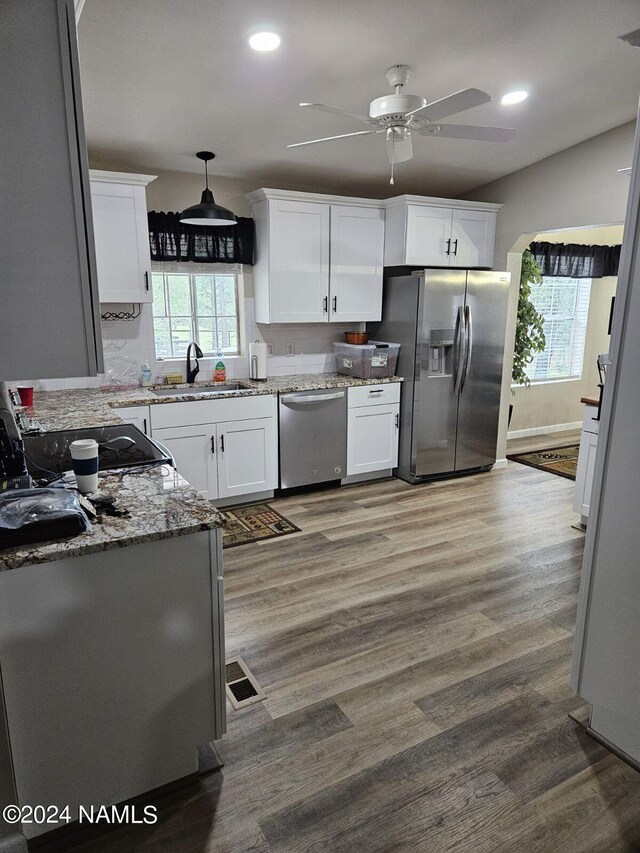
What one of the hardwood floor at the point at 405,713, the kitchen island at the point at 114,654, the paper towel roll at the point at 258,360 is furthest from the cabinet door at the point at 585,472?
the kitchen island at the point at 114,654

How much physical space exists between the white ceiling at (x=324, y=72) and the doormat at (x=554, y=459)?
275 centimetres

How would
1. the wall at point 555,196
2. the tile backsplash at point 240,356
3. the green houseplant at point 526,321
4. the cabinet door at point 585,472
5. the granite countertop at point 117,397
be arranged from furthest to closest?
the green houseplant at point 526,321 < the tile backsplash at point 240,356 < the wall at point 555,196 < the cabinet door at point 585,472 < the granite countertop at point 117,397

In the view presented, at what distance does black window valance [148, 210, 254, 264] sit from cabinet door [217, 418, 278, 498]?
4.42 ft

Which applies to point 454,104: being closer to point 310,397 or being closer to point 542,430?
point 310,397

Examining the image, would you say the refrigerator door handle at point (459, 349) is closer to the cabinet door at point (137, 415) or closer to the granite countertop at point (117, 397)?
the granite countertop at point (117, 397)

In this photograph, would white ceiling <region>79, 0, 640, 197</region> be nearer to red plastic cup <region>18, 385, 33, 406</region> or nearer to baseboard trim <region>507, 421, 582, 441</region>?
red plastic cup <region>18, 385, 33, 406</region>

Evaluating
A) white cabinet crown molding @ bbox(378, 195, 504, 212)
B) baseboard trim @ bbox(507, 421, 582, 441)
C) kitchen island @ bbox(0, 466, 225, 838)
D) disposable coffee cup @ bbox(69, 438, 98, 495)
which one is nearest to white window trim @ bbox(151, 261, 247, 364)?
white cabinet crown molding @ bbox(378, 195, 504, 212)

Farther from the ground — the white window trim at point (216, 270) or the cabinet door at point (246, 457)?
the white window trim at point (216, 270)

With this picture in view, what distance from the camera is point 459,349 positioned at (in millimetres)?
4703

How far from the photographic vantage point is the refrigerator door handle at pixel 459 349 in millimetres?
4645

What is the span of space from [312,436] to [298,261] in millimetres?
1397

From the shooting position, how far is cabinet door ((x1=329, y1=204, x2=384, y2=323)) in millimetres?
4582

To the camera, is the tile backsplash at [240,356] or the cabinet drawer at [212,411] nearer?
the cabinet drawer at [212,411]

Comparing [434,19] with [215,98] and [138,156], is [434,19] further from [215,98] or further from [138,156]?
[138,156]
